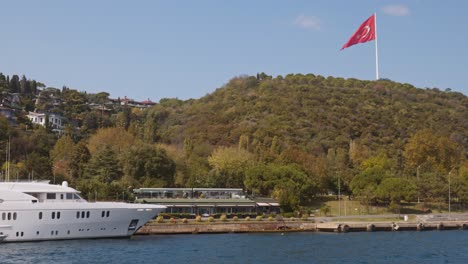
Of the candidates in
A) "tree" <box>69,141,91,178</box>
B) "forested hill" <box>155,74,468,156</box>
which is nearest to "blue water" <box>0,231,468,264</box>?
"tree" <box>69,141,91,178</box>

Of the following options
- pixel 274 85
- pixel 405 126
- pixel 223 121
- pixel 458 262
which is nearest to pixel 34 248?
pixel 458 262

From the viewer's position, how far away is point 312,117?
6368 inches

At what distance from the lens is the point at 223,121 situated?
159 m

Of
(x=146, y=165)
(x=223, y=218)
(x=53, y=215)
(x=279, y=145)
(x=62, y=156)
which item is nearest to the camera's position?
(x=53, y=215)

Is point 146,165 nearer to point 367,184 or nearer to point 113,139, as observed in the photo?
point 113,139

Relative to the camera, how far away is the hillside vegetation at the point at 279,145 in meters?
94.2

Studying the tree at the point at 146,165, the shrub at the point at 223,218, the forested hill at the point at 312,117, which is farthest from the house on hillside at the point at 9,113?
the shrub at the point at 223,218

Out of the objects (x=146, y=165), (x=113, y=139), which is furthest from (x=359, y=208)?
(x=113, y=139)

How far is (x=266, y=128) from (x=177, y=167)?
43528mm

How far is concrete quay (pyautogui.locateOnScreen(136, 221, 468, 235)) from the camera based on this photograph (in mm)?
69688

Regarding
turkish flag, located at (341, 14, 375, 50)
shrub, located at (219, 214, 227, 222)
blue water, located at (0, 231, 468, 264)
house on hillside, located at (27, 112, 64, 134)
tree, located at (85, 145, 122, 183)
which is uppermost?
turkish flag, located at (341, 14, 375, 50)

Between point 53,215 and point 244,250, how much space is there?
58.8 ft

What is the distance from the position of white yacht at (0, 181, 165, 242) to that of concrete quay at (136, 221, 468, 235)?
7.25 meters

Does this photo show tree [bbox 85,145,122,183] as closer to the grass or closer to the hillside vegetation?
the hillside vegetation
